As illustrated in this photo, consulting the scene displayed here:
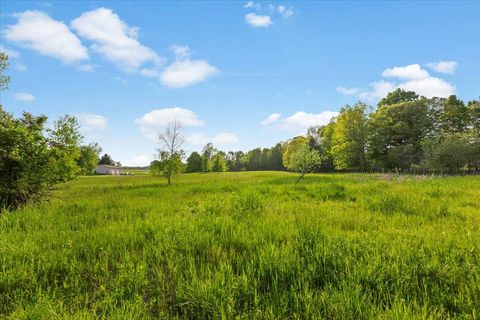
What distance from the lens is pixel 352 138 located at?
2215 inches

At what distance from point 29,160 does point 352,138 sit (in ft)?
193

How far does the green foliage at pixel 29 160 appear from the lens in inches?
293

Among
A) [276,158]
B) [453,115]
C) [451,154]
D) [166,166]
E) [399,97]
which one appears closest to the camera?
[166,166]

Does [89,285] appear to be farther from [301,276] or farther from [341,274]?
[341,274]

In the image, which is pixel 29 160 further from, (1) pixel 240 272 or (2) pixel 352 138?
(2) pixel 352 138

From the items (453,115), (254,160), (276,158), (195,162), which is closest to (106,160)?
(195,162)

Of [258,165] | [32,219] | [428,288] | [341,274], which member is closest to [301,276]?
[341,274]

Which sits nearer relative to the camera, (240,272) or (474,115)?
(240,272)

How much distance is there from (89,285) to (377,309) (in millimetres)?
3143

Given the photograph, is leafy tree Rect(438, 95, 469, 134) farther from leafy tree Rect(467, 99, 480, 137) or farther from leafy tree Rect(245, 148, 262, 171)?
leafy tree Rect(245, 148, 262, 171)

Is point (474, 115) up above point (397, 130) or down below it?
above

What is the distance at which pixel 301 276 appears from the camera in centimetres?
288

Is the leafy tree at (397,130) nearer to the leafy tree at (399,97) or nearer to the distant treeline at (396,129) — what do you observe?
the distant treeline at (396,129)

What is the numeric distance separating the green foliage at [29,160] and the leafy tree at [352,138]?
55368 mm
